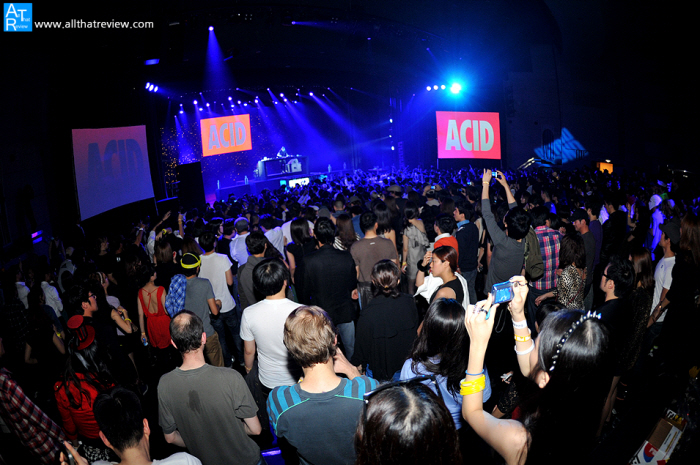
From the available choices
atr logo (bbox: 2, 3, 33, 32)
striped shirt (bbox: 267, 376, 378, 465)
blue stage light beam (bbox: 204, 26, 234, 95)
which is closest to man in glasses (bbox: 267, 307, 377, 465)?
striped shirt (bbox: 267, 376, 378, 465)

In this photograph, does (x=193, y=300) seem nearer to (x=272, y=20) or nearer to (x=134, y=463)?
(x=134, y=463)

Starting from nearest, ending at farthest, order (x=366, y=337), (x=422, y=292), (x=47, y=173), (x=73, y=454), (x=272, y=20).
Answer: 1. (x=73, y=454)
2. (x=366, y=337)
3. (x=422, y=292)
4. (x=47, y=173)
5. (x=272, y=20)

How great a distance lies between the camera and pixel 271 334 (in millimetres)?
3035

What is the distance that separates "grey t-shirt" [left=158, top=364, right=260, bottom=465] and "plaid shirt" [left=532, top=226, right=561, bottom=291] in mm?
3362

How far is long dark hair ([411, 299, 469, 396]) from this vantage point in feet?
7.48

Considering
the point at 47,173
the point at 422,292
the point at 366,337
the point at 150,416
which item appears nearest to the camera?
the point at 366,337

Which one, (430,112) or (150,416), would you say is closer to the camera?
(150,416)

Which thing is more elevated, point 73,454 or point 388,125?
point 388,125

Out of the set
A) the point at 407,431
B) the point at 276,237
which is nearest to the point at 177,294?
the point at 276,237

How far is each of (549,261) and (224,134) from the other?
16036mm

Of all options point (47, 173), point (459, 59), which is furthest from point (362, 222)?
point (459, 59)

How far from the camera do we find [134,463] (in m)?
1.89

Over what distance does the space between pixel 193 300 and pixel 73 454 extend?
235cm

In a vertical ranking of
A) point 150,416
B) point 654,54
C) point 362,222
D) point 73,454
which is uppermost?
point 654,54
